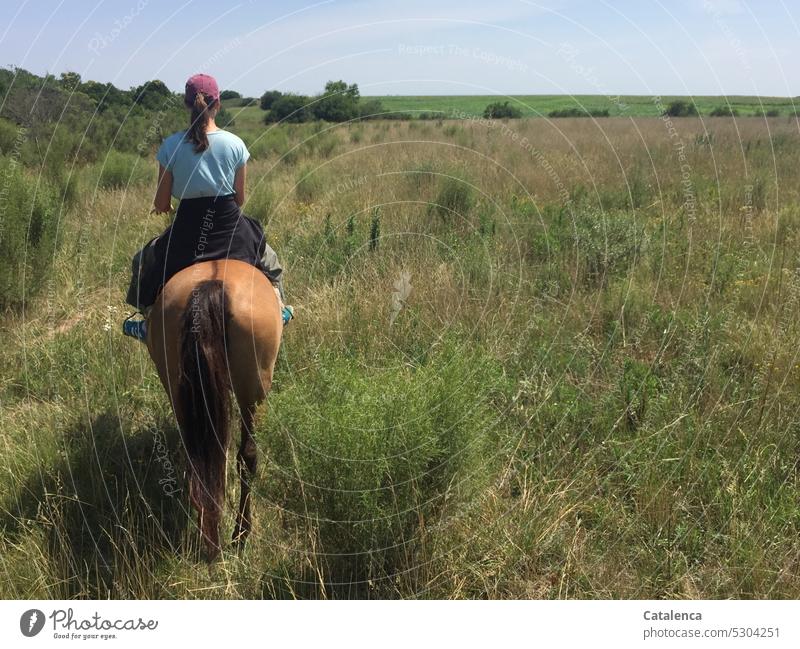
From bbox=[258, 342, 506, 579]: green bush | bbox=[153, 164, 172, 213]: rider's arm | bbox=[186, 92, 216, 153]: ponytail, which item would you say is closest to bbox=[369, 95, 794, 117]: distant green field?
bbox=[153, 164, 172, 213]: rider's arm

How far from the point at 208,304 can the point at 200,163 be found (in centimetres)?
108

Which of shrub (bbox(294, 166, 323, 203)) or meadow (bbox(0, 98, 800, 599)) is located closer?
meadow (bbox(0, 98, 800, 599))

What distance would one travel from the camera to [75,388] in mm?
5344

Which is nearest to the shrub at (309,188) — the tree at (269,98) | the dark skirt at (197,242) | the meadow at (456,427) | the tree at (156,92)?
the tree at (269,98)

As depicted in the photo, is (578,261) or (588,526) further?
(578,261)

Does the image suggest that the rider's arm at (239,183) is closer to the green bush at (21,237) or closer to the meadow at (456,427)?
the meadow at (456,427)

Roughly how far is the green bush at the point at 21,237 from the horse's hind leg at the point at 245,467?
13.7 feet

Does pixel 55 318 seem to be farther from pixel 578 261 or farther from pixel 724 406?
pixel 724 406

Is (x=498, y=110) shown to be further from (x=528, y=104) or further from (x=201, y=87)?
(x=201, y=87)

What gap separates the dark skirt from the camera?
4.05 metres

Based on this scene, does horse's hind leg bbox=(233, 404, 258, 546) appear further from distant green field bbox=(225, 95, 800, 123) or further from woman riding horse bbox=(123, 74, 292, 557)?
distant green field bbox=(225, 95, 800, 123)

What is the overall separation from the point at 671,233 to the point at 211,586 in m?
7.31

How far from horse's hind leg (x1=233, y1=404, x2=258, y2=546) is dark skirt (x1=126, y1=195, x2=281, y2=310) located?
102 centimetres

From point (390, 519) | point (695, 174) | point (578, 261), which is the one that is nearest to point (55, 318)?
point (390, 519)
